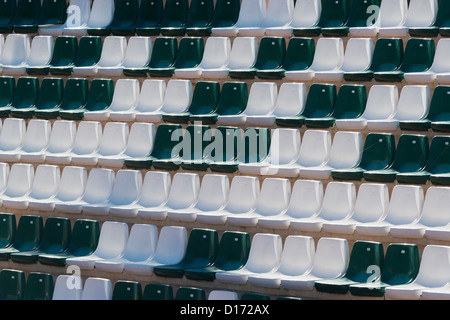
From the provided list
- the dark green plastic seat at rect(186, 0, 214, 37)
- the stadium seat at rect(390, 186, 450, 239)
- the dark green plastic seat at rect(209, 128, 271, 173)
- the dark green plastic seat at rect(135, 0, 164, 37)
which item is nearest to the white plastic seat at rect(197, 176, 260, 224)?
the dark green plastic seat at rect(209, 128, 271, 173)

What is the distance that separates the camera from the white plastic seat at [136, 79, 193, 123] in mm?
6246

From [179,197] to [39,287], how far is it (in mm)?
1084

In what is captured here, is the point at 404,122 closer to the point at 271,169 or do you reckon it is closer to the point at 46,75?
the point at 271,169

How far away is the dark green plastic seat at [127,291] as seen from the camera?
517 cm

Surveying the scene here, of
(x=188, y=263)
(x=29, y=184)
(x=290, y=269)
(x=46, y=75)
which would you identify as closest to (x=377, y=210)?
(x=290, y=269)

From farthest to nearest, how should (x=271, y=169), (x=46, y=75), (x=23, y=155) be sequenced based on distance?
(x=46, y=75) → (x=23, y=155) → (x=271, y=169)

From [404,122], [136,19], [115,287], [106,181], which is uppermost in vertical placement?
[136,19]

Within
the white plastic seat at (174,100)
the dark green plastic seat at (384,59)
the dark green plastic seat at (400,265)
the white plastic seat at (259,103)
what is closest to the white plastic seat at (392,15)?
the dark green plastic seat at (384,59)

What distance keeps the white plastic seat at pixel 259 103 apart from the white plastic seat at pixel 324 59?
203mm

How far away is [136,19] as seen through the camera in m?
7.05

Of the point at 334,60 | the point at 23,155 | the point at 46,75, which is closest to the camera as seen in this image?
the point at 334,60

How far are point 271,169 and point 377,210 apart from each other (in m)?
0.81

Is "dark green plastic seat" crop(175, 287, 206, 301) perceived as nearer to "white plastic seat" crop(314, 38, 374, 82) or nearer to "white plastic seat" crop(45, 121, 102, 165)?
"white plastic seat" crop(45, 121, 102, 165)

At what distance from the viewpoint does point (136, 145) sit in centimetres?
618
